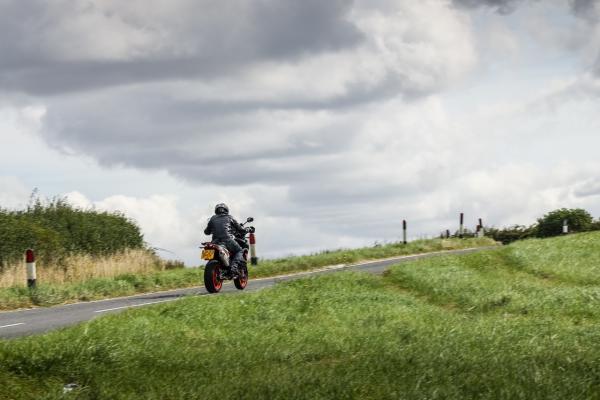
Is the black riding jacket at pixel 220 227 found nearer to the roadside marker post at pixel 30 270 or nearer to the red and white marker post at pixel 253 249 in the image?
the roadside marker post at pixel 30 270

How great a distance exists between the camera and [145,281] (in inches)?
927

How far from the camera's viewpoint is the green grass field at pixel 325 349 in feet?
28.3

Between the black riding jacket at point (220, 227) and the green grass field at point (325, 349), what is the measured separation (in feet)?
7.22

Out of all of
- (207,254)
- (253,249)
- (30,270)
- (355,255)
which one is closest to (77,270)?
(30,270)

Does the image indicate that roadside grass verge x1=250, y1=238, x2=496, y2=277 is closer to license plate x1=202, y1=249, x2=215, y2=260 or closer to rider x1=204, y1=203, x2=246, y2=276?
rider x1=204, y1=203, x2=246, y2=276

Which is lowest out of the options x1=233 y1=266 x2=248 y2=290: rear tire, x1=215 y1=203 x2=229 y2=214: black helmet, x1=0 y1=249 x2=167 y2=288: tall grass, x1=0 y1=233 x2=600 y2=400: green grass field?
x1=0 y1=233 x2=600 y2=400: green grass field

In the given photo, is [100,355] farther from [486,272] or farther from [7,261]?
[7,261]

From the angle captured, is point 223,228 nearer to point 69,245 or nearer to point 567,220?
point 69,245

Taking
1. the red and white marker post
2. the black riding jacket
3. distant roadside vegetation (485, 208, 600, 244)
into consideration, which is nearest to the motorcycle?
the black riding jacket

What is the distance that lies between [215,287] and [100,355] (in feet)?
31.7

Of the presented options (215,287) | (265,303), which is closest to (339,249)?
(215,287)

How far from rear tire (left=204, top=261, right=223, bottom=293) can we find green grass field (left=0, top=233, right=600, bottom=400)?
224cm

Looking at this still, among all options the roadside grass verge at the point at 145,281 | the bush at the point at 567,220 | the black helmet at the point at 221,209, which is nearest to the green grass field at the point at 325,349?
the black helmet at the point at 221,209

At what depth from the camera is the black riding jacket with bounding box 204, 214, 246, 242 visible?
64.2 feet
